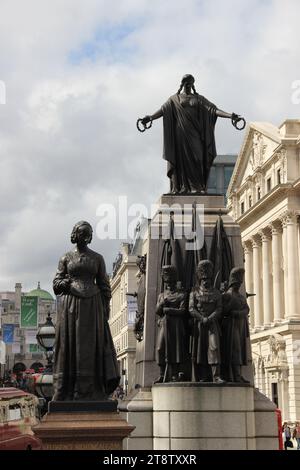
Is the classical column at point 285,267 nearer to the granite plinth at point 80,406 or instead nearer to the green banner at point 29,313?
the green banner at point 29,313

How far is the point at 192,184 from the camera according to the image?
1553 centimetres

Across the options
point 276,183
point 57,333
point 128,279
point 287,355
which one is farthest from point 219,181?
point 57,333

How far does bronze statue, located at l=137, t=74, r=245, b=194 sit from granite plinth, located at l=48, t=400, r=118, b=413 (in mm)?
6122

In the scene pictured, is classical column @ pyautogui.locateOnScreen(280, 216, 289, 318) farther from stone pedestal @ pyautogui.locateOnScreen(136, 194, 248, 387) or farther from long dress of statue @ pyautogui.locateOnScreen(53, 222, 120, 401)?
long dress of statue @ pyautogui.locateOnScreen(53, 222, 120, 401)

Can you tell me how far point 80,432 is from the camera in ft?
32.5

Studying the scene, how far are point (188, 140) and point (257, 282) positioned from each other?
55.4 meters

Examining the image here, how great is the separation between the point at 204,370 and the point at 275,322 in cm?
5138

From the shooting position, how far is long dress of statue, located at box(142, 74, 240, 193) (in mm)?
15562

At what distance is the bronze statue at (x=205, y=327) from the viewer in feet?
43.6

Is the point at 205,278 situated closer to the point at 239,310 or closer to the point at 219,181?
the point at 239,310

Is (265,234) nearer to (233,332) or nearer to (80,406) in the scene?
(233,332)

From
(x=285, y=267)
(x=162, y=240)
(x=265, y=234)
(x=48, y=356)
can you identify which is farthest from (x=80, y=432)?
(x=265, y=234)

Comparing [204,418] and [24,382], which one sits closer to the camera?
[204,418]

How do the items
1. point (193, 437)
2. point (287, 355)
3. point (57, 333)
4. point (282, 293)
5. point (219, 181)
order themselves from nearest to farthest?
point (57, 333), point (193, 437), point (287, 355), point (282, 293), point (219, 181)
